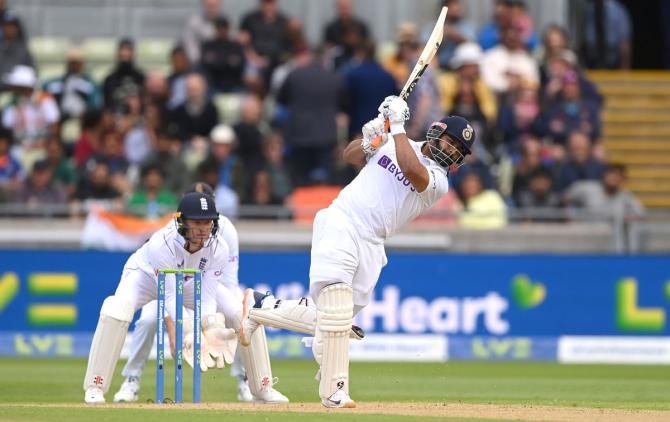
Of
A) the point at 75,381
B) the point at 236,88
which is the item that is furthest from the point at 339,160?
the point at 75,381

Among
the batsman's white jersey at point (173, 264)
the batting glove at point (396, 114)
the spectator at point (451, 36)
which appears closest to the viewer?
the batting glove at point (396, 114)

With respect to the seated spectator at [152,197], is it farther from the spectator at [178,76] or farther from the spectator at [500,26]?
the spectator at [500,26]

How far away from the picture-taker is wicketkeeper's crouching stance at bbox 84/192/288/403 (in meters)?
10.1

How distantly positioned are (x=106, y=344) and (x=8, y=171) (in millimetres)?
7427

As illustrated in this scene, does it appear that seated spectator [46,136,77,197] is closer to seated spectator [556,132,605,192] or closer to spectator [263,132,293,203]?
spectator [263,132,293,203]

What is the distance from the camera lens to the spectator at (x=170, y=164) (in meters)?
17.0

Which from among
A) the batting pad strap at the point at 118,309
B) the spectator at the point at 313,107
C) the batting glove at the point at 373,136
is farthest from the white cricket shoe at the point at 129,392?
the spectator at the point at 313,107

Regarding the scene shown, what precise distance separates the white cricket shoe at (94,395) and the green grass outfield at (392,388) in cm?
19

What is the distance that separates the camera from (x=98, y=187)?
17.1 metres

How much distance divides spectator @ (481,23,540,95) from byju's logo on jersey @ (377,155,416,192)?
937cm

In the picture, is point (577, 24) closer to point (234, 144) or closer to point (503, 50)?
point (503, 50)

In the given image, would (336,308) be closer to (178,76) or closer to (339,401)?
(339,401)

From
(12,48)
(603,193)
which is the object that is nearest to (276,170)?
(603,193)

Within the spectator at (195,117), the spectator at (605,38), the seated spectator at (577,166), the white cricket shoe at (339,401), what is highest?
the spectator at (605,38)
